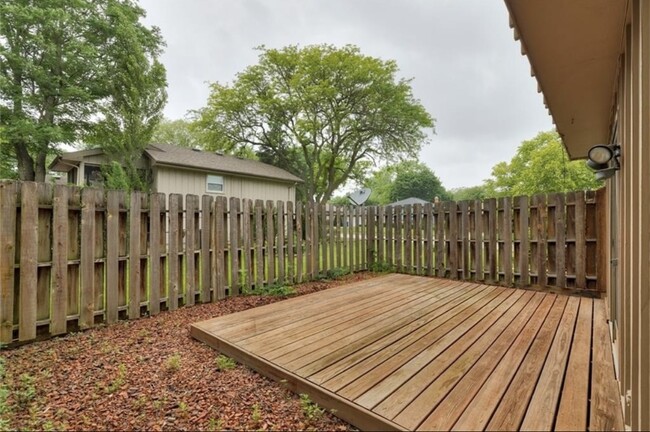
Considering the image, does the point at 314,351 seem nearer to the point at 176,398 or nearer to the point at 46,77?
the point at 176,398

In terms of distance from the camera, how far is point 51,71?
11688 mm

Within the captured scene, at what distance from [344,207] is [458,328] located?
3.92 metres

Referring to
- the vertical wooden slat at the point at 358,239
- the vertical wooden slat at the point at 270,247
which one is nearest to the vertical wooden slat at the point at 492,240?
the vertical wooden slat at the point at 358,239

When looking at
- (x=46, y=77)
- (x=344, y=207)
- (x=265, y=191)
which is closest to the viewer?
Answer: (x=344, y=207)

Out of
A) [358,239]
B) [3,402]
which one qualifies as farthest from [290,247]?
[3,402]

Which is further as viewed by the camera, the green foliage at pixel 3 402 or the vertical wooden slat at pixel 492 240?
the vertical wooden slat at pixel 492 240

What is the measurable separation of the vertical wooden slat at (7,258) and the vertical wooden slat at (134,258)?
35.9 inches

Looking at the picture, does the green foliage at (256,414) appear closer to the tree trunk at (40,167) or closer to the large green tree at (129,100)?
the large green tree at (129,100)

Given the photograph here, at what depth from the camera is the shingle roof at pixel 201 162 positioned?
1113 centimetres

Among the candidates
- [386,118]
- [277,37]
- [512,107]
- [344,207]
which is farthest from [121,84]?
[512,107]

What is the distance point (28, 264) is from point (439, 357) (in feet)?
11.7

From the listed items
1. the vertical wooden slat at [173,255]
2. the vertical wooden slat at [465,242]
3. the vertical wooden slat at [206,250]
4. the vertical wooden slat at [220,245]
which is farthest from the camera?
the vertical wooden slat at [465,242]

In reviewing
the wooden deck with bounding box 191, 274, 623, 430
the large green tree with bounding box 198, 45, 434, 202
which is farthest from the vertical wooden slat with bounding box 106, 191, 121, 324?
the large green tree with bounding box 198, 45, 434, 202

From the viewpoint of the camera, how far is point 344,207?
6316 mm
